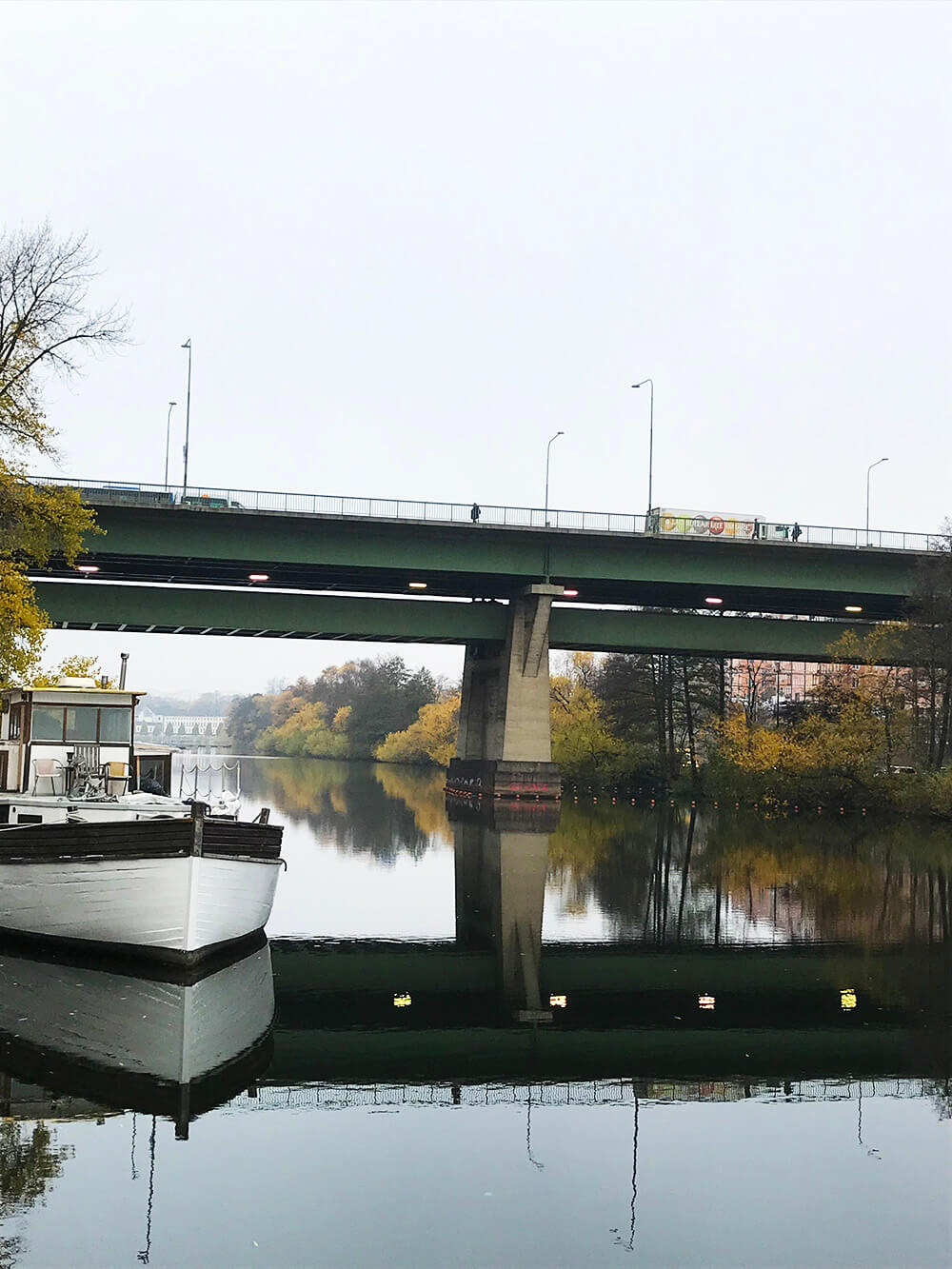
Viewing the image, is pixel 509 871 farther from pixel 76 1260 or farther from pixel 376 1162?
pixel 76 1260

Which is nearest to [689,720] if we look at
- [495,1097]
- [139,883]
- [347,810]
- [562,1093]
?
[347,810]

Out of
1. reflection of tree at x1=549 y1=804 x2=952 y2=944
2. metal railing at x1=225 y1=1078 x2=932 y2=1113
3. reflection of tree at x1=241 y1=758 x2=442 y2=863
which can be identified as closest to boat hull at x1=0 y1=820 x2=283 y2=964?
metal railing at x1=225 y1=1078 x2=932 y2=1113

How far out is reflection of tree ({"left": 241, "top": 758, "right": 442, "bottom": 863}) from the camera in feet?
114

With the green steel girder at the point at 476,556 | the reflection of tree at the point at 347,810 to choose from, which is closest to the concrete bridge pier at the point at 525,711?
the green steel girder at the point at 476,556

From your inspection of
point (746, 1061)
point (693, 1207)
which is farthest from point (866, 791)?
point (693, 1207)

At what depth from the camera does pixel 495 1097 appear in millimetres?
10133

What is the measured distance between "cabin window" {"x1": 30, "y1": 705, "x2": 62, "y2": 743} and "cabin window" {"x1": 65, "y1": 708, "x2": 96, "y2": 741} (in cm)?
14

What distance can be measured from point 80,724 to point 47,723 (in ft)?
1.61

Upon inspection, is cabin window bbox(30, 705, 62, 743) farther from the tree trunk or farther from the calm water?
the tree trunk

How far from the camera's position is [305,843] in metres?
34.5

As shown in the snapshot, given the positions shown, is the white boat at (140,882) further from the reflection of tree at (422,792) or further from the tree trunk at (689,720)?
the tree trunk at (689,720)

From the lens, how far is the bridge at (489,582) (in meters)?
51.4

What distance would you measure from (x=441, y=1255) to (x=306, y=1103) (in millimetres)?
3108

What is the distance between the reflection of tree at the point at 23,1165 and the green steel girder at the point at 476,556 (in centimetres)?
4235
